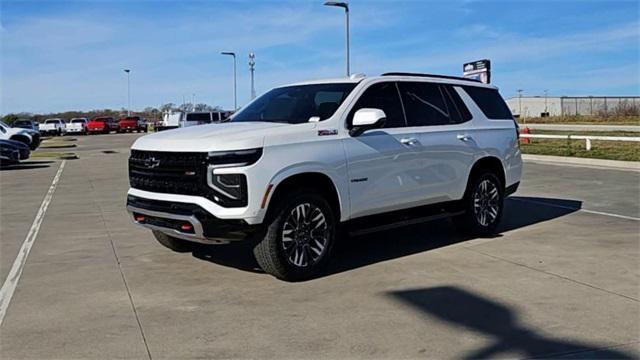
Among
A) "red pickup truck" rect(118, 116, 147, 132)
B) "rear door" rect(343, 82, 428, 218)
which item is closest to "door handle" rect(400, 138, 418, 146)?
"rear door" rect(343, 82, 428, 218)

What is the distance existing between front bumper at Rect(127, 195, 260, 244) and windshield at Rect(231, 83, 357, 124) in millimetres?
1437

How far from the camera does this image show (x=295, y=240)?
6.05 m

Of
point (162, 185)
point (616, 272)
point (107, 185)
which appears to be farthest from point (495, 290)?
point (107, 185)

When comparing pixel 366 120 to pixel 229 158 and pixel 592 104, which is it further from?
pixel 592 104

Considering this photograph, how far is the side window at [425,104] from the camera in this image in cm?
730

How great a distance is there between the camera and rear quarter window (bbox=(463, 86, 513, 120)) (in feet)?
27.3

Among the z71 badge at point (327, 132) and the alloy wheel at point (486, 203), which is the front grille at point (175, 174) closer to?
the z71 badge at point (327, 132)

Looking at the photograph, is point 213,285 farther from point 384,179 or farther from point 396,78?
point 396,78

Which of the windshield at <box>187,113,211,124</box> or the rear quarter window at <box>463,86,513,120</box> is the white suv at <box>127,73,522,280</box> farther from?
the windshield at <box>187,113,211,124</box>

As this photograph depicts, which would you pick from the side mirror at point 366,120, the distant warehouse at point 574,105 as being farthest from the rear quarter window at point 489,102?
the distant warehouse at point 574,105

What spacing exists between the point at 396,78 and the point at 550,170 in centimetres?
1153

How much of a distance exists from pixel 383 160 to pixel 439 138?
108 cm

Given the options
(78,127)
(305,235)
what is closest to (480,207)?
(305,235)

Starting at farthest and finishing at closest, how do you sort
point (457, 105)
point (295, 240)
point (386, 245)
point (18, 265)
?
point (457, 105) < point (386, 245) < point (18, 265) < point (295, 240)
